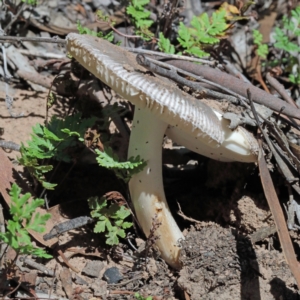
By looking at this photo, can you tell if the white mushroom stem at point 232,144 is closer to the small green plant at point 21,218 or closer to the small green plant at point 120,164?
the small green plant at point 120,164

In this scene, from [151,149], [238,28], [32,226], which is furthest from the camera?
[238,28]

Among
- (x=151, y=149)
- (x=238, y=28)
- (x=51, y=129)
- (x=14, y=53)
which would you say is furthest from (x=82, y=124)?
(x=238, y=28)

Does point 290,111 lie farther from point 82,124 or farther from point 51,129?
point 51,129

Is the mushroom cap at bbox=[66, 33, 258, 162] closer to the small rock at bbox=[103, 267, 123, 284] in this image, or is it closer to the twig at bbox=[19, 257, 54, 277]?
the small rock at bbox=[103, 267, 123, 284]

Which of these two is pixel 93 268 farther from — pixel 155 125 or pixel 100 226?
pixel 155 125

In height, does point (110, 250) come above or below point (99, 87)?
below

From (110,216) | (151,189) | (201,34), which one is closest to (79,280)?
(110,216)
